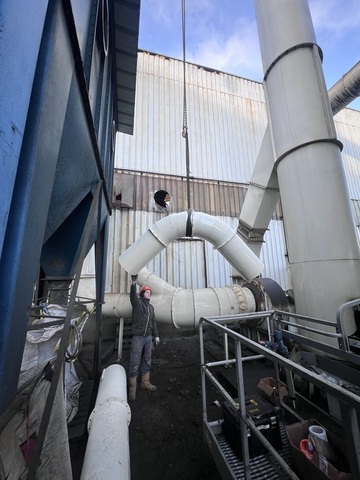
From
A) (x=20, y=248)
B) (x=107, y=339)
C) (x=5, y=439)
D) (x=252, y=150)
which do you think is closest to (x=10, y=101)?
(x=20, y=248)

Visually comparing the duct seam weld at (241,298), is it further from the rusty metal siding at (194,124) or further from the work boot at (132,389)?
the rusty metal siding at (194,124)

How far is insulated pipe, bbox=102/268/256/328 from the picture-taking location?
394cm

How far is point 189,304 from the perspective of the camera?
3.97 meters

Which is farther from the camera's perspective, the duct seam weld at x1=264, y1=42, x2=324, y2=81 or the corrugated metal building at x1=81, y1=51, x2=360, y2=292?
the corrugated metal building at x1=81, y1=51, x2=360, y2=292

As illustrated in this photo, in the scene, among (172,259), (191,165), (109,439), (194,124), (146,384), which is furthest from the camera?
(194,124)

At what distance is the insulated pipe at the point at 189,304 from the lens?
3.94 metres

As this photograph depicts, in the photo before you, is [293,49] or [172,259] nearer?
[293,49]

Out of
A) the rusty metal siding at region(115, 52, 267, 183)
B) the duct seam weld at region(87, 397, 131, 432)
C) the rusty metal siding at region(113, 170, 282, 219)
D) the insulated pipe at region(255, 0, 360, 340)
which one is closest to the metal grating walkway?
the duct seam weld at region(87, 397, 131, 432)

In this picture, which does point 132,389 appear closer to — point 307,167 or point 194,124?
point 307,167

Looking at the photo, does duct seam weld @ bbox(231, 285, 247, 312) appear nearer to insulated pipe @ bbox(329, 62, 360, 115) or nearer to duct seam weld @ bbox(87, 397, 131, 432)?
duct seam weld @ bbox(87, 397, 131, 432)

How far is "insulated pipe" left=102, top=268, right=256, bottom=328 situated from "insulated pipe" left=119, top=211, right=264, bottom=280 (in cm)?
52

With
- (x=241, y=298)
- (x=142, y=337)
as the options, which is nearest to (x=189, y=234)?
(x=241, y=298)

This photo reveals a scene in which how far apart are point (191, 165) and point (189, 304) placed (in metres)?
4.66

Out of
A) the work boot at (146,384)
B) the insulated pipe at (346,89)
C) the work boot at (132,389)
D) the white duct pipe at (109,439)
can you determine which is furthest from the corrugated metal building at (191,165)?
the white duct pipe at (109,439)
